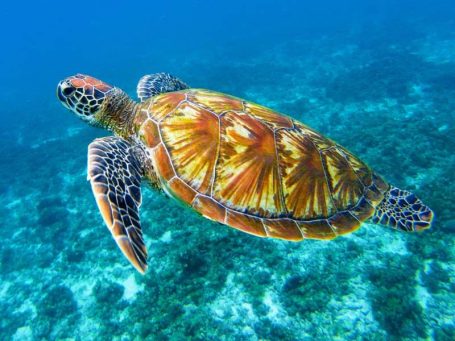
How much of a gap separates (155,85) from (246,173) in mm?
2787

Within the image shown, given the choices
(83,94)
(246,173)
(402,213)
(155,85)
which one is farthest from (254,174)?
(155,85)

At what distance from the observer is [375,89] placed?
1214 centimetres

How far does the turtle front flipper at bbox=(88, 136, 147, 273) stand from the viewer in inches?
88.0

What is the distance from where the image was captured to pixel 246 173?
9.72 ft

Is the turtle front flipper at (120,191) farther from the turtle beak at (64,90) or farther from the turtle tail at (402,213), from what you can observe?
the turtle tail at (402,213)

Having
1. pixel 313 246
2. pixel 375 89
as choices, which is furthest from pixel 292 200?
pixel 375 89

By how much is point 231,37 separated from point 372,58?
Answer: 1622cm

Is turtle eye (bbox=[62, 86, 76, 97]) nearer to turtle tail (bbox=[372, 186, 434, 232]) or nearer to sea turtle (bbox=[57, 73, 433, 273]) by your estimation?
sea turtle (bbox=[57, 73, 433, 273])

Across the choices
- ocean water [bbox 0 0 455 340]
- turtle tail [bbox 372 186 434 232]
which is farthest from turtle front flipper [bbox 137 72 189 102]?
turtle tail [bbox 372 186 434 232]

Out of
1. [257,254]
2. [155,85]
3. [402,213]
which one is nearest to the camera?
[402,213]

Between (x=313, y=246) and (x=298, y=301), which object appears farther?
(x=313, y=246)

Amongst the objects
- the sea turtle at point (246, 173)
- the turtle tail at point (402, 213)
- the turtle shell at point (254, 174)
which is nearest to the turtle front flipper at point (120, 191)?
the sea turtle at point (246, 173)

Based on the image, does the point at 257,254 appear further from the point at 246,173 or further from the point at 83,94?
the point at 83,94

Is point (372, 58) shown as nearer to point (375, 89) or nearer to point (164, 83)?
point (375, 89)
